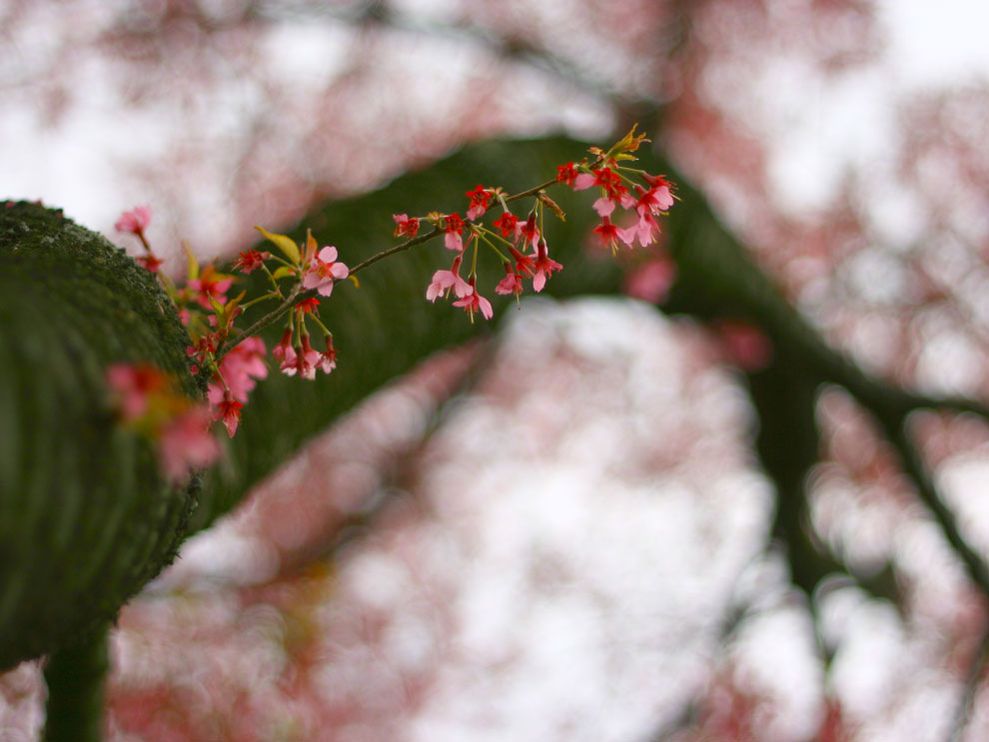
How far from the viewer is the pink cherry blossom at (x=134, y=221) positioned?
147cm

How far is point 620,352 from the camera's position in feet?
31.9

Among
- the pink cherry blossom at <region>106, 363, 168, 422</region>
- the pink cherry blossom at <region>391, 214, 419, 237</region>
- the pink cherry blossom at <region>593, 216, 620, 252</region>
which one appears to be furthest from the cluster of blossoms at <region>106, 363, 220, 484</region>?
the pink cherry blossom at <region>593, 216, 620, 252</region>

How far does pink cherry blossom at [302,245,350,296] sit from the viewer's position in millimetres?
1182

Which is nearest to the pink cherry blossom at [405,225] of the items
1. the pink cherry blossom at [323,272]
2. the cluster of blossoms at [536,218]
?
the cluster of blossoms at [536,218]

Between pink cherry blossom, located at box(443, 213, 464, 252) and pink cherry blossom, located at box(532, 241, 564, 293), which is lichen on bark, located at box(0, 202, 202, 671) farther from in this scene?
pink cherry blossom, located at box(532, 241, 564, 293)

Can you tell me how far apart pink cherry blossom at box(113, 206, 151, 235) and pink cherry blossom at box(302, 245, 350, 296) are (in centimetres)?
47

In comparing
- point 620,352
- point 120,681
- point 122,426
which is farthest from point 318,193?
point 122,426

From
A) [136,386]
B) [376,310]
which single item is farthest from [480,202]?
[376,310]

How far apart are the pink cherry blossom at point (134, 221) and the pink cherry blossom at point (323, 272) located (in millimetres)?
470

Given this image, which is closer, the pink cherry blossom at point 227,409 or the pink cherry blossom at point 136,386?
the pink cherry blossom at point 136,386

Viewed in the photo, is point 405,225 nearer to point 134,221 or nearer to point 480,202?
point 480,202

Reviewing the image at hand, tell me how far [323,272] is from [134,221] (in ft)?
1.71

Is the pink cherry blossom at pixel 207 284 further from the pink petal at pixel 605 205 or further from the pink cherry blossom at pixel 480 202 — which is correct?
the pink petal at pixel 605 205

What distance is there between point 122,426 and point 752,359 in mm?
4260
